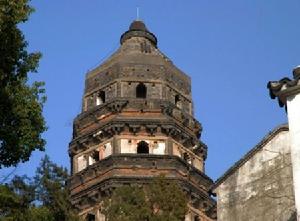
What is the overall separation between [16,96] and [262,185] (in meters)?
4.21

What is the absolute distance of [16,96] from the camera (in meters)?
13.2

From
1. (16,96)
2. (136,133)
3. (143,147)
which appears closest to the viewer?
(16,96)

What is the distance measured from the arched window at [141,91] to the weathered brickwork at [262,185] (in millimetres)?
18950

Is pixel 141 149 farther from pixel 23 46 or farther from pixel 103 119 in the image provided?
pixel 23 46

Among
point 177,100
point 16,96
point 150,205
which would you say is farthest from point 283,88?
point 177,100

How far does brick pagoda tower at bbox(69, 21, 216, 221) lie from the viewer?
30.2 m

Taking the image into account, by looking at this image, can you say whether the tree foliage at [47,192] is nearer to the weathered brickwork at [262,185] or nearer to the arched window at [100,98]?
the weathered brickwork at [262,185]

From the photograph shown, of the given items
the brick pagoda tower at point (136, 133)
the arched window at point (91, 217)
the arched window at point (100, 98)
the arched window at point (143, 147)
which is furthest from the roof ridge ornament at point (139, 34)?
the arched window at point (91, 217)

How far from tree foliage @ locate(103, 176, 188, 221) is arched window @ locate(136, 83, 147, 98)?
10041 millimetres

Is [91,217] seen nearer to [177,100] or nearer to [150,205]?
[177,100]

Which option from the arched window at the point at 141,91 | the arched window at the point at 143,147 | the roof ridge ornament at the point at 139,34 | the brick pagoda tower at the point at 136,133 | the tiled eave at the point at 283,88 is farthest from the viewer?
the roof ridge ornament at the point at 139,34

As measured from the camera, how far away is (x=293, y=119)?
11.3 metres

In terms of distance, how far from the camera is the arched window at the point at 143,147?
31.4m

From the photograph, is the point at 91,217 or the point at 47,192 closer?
the point at 47,192
